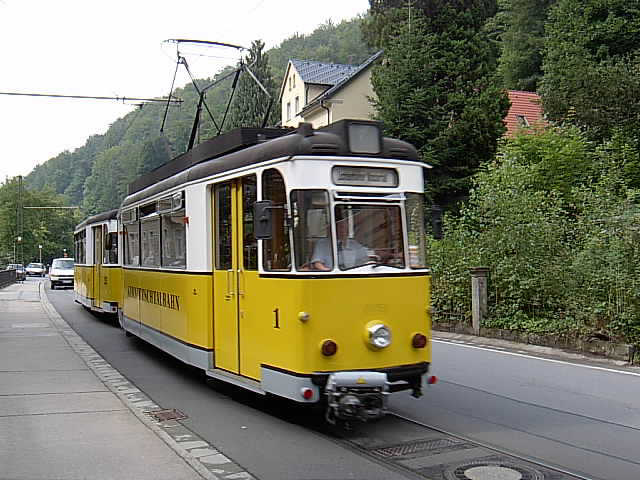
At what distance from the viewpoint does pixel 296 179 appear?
815 centimetres

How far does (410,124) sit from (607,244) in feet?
44.6

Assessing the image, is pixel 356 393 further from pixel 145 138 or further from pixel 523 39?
pixel 145 138

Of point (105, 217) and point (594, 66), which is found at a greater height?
point (594, 66)

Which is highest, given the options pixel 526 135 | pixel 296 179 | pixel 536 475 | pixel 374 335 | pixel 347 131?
pixel 526 135

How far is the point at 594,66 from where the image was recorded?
2775 cm

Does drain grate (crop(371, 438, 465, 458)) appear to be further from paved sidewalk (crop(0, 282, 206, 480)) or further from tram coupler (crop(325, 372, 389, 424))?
paved sidewalk (crop(0, 282, 206, 480))

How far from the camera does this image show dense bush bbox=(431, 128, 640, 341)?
46.4 feet

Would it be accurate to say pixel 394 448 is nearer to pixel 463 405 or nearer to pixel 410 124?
pixel 463 405

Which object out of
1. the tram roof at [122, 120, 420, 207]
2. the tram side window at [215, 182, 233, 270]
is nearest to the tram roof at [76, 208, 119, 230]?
the tram roof at [122, 120, 420, 207]

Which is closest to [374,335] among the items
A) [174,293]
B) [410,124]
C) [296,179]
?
[296,179]

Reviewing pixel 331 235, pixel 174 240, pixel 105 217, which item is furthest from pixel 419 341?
pixel 105 217

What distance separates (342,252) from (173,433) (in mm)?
2586

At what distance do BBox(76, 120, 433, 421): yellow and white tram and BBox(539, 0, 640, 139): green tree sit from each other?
60.2 feet

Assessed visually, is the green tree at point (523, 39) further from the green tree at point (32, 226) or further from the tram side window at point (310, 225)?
the green tree at point (32, 226)
